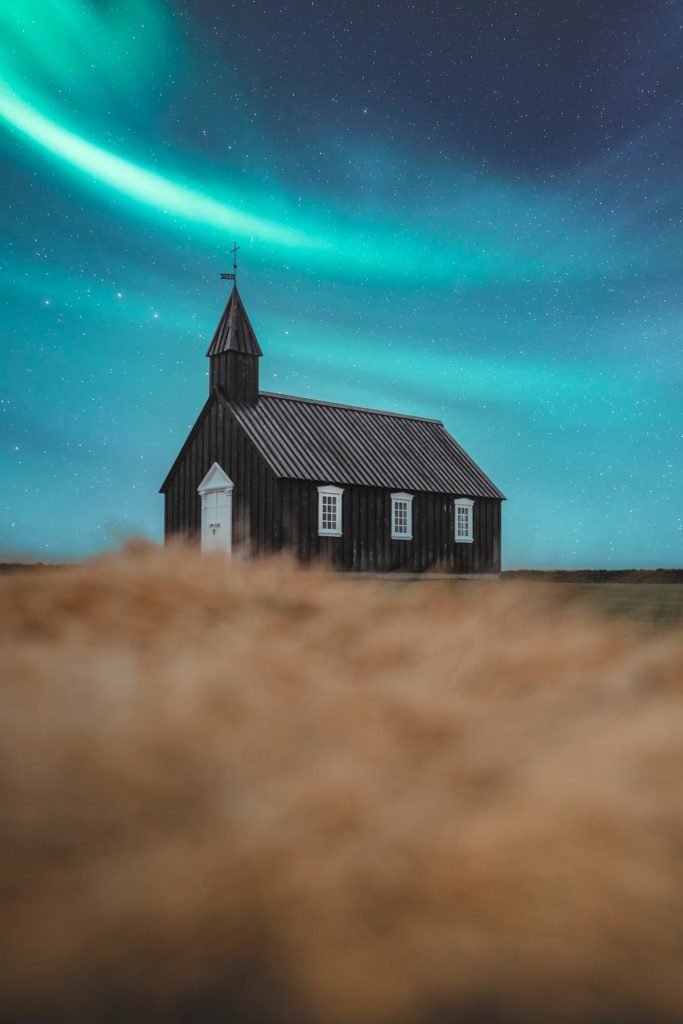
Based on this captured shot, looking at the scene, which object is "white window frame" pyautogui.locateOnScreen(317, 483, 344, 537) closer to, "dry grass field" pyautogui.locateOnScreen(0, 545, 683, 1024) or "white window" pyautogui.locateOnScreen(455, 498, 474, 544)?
"white window" pyautogui.locateOnScreen(455, 498, 474, 544)

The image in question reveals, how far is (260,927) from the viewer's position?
50 cm

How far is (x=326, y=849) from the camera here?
554 mm

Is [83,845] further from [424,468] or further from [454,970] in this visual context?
[424,468]

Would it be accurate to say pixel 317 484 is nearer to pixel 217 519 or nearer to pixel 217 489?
pixel 217 489

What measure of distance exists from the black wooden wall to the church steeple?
655 millimetres

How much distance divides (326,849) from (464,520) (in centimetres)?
2317

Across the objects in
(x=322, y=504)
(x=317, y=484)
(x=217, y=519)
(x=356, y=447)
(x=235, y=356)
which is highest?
(x=235, y=356)

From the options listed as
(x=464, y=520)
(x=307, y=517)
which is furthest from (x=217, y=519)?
(x=464, y=520)

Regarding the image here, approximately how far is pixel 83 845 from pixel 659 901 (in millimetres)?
399

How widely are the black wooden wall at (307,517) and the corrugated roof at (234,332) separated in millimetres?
1556

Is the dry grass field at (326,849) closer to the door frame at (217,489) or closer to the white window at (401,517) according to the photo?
the door frame at (217,489)

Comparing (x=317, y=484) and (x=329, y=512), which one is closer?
(x=317, y=484)

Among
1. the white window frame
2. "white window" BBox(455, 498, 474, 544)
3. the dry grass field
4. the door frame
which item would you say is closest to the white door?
the door frame

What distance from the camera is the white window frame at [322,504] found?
19531 millimetres
